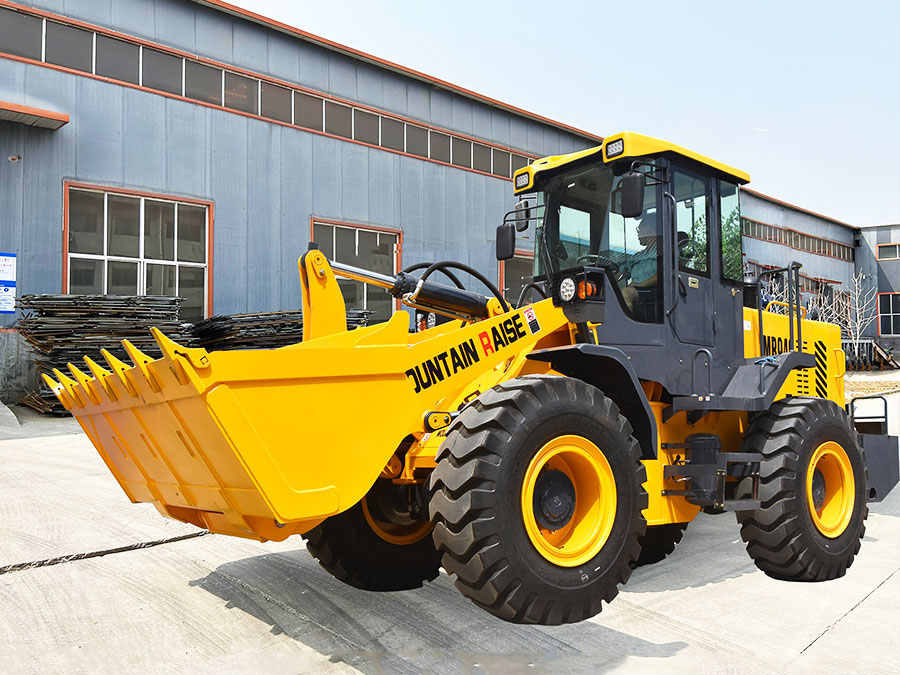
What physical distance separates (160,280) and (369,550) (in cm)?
1434

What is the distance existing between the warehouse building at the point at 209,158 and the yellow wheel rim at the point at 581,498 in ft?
48.6

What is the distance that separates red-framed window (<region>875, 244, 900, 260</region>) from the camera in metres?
49.1

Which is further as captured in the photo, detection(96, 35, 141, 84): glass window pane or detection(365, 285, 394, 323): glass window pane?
detection(365, 285, 394, 323): glass window pane

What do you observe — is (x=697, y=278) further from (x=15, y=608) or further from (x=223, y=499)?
(x=15, y=608)

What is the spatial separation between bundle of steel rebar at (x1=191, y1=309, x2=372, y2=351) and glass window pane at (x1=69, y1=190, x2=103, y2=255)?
279 centimetres

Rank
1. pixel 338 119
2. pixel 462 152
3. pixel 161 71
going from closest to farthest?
pixel 161 71 → pixel 338 119 → pixel 462 152

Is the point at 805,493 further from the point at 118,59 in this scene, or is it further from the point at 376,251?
the point at 376,251

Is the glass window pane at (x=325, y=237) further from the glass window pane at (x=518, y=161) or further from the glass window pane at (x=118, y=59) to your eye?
the glass window pane at (x=518, y=161)

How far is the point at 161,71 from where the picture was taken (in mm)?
17484

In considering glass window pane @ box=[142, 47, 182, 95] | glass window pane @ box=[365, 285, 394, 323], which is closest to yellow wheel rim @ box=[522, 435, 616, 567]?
glass window pane @ box=[142, 47, 182, 95]

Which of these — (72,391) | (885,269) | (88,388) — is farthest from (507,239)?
(885,269)

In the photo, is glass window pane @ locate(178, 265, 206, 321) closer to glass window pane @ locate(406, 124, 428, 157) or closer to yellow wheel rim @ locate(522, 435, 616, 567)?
glass window pane @ locate(406, 124, 428, 157)

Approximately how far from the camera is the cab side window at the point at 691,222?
18.2ft

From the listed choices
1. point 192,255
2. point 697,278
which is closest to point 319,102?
point 192,255
